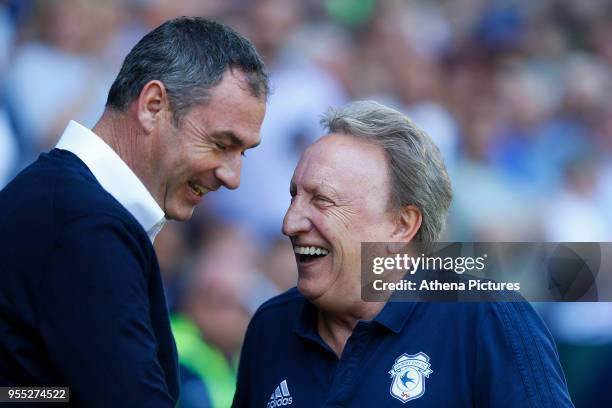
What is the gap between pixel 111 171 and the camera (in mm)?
2195

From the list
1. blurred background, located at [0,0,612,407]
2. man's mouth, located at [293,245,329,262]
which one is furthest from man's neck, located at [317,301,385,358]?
blurred background, located at [0,0,612,407]

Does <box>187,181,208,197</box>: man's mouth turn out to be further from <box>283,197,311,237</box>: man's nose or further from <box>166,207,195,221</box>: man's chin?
<box>283,197,311,237</box>: man's nose

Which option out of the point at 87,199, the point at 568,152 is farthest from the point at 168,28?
the point at 568,152

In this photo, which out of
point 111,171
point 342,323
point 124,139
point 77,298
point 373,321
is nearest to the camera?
point 77,298

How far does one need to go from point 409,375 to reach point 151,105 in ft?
3.18

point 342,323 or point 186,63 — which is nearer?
point 186,63

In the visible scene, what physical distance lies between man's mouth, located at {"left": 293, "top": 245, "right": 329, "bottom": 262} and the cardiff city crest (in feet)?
1.41

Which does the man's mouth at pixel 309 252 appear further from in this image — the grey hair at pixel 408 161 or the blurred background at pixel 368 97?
the blurred background at pixel 368 97

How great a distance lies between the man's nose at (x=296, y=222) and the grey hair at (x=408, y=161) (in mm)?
258

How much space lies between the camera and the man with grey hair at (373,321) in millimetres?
2439

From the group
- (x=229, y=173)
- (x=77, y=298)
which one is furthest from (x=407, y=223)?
(x=77, y=298)

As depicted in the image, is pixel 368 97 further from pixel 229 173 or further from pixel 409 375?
pixel 409 375

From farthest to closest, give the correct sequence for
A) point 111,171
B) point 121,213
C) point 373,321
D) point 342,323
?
1. point 342,323
2. point 373,321
3. point 111,171
4. point 121,213

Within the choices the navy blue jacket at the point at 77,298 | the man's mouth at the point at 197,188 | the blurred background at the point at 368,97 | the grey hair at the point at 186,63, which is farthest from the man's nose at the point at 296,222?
the blurred background at the point at 368,97
